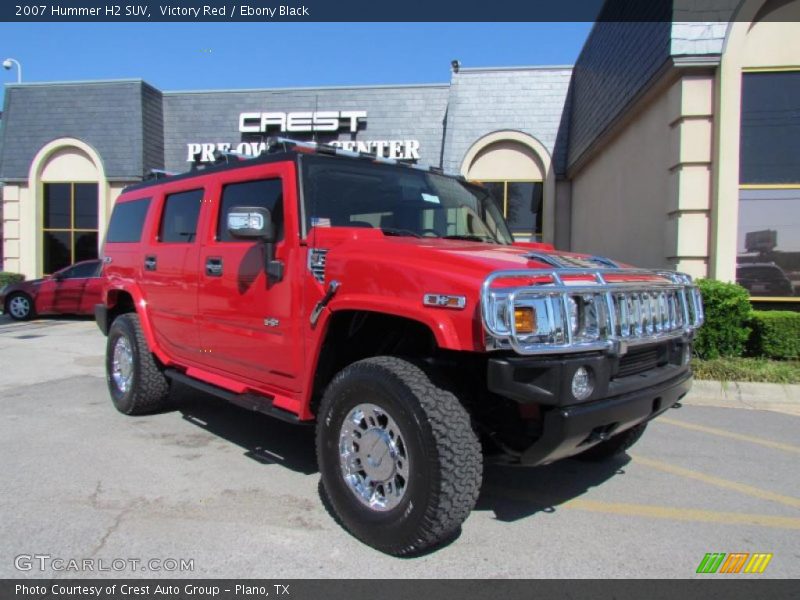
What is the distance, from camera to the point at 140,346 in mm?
5516

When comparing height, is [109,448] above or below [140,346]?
below

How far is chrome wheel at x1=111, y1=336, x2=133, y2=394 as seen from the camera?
568 cm

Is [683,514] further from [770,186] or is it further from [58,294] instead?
[58,294]

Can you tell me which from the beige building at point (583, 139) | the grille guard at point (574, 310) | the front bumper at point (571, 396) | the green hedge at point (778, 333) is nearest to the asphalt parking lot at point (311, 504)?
the front bumper at point (571, 396)

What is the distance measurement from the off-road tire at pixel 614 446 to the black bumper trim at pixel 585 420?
0.99 m

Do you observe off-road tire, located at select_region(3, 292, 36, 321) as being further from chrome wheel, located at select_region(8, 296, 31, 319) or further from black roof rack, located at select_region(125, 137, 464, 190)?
black roof rack, located at select_region(125, 137, 464, 190)

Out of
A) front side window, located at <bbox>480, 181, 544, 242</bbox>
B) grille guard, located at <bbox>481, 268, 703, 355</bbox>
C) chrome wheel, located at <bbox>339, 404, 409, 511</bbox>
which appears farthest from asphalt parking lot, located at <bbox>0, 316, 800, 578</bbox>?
front side window, located at <bbox>480, 181, 544, 242</bbox>

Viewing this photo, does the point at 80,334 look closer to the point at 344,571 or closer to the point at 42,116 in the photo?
the point at 42,116

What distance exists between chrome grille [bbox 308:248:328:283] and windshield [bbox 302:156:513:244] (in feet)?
0.69

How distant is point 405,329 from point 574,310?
100 cm

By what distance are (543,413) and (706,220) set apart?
647 centimetres

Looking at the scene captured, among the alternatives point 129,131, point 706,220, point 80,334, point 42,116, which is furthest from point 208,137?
point 706,220

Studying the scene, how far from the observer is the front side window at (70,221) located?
17141 mm
